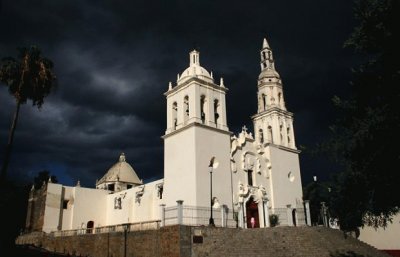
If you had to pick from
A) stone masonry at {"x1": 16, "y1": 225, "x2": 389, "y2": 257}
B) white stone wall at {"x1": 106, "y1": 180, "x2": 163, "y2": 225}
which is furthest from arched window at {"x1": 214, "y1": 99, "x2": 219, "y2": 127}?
stone masonry at {"x1": 16, "y1": 225, "x2": 389, "y2": 257}

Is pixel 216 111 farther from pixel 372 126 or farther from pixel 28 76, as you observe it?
pixel 372 126

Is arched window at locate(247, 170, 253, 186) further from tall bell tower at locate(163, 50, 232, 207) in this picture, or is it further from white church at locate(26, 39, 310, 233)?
tall bell tower at locate(163, 50, 232, 207)

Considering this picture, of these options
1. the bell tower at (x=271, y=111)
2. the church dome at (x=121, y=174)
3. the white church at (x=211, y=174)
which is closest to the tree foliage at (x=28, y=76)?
the white church at (x=211, y=174)

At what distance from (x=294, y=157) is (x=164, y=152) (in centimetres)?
1261

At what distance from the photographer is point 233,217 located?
26062 mm

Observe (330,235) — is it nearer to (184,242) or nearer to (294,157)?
(184,242)

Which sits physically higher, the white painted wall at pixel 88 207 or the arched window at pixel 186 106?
the arched window at pixel 186 106

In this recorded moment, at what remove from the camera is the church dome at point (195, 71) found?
29578 mm

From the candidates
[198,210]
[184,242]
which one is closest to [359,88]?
[184,242]

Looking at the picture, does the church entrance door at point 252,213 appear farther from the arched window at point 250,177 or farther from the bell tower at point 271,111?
the bell tower at point 271,111

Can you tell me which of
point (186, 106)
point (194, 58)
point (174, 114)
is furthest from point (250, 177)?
point (194, 58)

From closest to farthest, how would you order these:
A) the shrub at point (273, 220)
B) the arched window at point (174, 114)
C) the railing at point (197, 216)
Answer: the railing at point (197, 216) < the shrub at point (273, 220) < the arched window at point (174, 114)

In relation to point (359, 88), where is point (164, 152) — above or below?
above

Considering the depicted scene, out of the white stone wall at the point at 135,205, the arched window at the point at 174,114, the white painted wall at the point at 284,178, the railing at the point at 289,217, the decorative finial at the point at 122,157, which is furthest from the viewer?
the decorative finial at the point at 122,157
